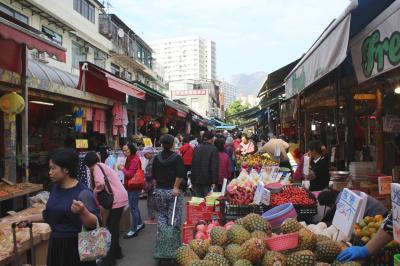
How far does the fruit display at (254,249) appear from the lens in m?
3.07

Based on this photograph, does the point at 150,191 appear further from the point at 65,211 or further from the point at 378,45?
the point at 378,45

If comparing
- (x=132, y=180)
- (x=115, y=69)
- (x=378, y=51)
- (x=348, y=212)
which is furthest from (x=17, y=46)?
(x=115, y=69)

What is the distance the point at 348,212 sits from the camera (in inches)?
137

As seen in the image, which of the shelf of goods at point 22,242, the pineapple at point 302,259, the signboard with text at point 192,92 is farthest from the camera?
the signboard with text at point 192,92

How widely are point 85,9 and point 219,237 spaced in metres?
25.4

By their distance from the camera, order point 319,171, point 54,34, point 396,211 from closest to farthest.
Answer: point 396,211 < point 319,171 < point 54,34

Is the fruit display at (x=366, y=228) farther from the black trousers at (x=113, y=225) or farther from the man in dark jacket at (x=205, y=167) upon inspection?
the man in dark jacket at (x=205, y=167)

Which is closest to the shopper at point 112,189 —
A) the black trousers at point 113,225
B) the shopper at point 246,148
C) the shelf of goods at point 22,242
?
the black trousers at point 113,225

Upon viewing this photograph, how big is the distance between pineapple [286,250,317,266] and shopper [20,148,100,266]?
185 centimetres

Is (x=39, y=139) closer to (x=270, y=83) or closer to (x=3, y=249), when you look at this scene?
(x=3, y=249)

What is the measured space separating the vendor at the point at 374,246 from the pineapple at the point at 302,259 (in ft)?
0.81

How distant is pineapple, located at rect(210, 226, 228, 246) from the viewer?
373 centimetres

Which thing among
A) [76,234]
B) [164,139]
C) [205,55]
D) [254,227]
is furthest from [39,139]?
[205,55]

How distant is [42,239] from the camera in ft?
18.0
